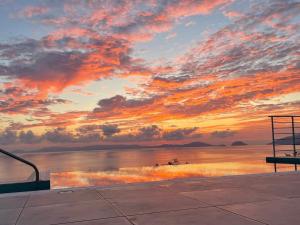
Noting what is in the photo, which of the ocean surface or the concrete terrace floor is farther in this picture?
the ocean surface

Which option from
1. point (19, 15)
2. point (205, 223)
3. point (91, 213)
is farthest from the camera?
point (19, 15)

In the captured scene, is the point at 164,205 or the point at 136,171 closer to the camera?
the point at 164,205

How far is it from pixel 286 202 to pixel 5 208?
3156mm

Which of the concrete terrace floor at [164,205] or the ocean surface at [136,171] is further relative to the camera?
the ocean surface at [136,171]

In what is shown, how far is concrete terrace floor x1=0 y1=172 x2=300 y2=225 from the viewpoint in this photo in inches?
116

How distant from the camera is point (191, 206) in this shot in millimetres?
3479

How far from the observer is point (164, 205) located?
3578 mm

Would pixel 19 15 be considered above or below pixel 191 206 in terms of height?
above

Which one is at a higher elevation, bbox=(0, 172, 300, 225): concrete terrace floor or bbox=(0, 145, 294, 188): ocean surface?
bbox=(0, 172, 300, 225): concrete terrace floor

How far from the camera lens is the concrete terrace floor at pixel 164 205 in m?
2.95

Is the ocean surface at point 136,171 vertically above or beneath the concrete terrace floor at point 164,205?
beneath

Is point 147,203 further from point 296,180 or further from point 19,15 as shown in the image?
point 19,15

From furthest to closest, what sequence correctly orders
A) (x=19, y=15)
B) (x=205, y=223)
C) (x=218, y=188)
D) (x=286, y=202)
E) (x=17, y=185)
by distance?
(x=19, y=15), (x=17, y=185), (x=218, y=188), (x=286, y=202), (x=205, y=223)

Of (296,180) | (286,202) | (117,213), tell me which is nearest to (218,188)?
(286,202)
